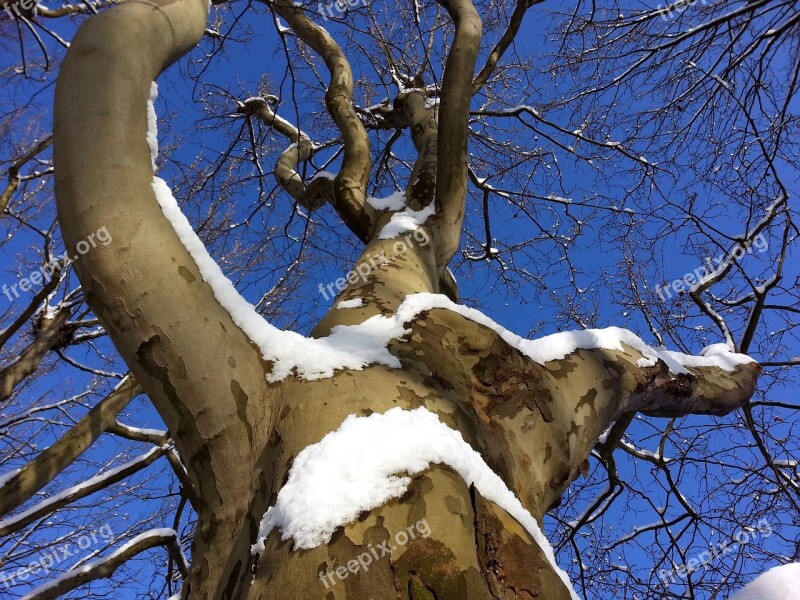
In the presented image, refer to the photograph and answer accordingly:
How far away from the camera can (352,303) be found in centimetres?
152

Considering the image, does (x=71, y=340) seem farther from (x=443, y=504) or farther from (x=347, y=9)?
(x=443, y=504)

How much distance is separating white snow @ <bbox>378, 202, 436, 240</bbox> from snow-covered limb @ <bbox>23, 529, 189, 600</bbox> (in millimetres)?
1988

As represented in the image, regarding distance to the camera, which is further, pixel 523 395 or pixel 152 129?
pixel 523 395

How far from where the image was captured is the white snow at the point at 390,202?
2695mm

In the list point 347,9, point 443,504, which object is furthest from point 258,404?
point 347,9

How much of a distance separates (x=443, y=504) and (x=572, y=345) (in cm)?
88

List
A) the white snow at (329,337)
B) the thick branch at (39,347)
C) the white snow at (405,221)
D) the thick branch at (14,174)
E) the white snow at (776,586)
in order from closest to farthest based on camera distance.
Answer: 1. the white snow at (329,337)
2. the white snow at (776,586)
3. the white snow at (405,221)
4. the thick branch at (39,347)
5. the thick branch at (14,174)

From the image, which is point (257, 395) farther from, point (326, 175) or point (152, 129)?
point (326, 175)

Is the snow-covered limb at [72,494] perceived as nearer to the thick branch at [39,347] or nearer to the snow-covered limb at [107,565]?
the snow-covered limb at [107,565]

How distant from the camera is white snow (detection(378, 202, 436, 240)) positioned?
7.21 feet

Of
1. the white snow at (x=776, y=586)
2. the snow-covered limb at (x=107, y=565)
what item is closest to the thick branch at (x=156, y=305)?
the white snow at (x=776, y=586)

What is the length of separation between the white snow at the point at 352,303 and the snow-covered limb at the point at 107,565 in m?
1.82

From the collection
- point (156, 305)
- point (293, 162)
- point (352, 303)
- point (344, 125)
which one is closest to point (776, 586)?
point (352, 303)

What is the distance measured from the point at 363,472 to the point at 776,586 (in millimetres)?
1366
